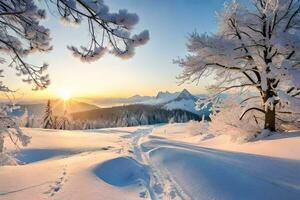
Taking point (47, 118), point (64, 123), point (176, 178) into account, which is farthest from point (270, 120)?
point (64, 123)

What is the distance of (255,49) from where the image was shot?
493 inches

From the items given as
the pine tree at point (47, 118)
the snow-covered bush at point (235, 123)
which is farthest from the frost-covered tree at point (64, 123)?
the snow-covered bush at point (235, 123)

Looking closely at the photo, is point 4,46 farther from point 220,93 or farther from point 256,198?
point 220,93

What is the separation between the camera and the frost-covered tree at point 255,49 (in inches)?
455

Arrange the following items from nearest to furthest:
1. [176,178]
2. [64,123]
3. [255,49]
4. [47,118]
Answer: [176,178] < [255,49] < [47,118] < [64,123]

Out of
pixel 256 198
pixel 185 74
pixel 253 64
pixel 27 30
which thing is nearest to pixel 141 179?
pixel 256 198

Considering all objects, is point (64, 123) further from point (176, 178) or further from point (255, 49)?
point (176, 178)

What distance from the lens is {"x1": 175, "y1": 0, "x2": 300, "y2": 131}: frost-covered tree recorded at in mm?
11547

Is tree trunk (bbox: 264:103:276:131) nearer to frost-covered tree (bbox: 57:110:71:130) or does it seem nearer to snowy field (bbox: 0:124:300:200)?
snowy field (bbox: 0:124:300:200)

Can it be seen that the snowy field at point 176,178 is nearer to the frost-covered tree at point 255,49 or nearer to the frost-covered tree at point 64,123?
the frost-covered tree at point 255,49

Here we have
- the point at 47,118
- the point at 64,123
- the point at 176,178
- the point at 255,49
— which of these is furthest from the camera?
the point at 64,123

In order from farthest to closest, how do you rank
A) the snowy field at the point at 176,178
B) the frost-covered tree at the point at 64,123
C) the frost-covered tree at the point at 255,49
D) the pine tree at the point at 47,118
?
the frost-covered tree at the point at 64,123
the pine tree at the point at 47,118
the frost-covered tree at the point at 255,49
the snowy field at the point at 176,178

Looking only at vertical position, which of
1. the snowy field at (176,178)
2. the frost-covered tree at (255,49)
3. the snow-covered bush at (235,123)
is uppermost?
the frost-covered tree at (255,49)

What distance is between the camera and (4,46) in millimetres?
7074
